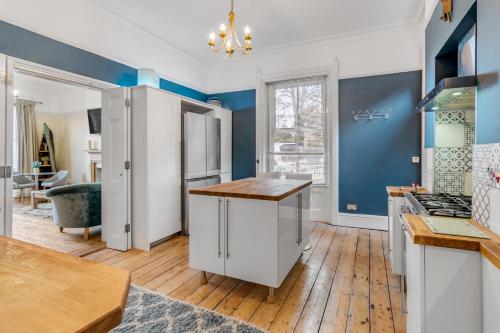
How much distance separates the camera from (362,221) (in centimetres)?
423

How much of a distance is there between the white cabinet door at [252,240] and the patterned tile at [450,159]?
5.62 ft

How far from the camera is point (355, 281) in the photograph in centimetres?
248

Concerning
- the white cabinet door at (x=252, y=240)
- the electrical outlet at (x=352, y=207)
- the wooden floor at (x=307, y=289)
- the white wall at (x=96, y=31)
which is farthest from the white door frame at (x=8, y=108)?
the electrical outlet at (x=352, y=207)

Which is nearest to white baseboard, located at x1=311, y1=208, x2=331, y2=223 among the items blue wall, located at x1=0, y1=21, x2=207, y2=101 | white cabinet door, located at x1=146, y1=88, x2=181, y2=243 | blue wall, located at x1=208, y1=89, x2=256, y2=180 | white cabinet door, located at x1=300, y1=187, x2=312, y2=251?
blue wall, located at x1=208, y1=89, x2=256, y2=180

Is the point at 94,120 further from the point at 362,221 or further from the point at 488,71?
the point at 488,71

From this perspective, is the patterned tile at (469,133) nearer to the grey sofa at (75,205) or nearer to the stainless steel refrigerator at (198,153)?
the stainless steel refrigerator at (198,153)

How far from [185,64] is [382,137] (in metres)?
3.73

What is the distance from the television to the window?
317 centimetres

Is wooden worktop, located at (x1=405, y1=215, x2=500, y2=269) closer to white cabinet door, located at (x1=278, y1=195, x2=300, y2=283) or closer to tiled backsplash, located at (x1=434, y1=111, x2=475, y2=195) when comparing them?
white cabinet door, located at (x1=278, y1=195, x2=300, y2=283)

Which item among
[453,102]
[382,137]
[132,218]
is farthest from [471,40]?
[132,218]

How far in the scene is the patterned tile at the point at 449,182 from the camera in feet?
7.63

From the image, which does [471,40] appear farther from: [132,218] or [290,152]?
[132,218]

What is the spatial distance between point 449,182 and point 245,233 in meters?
1.96

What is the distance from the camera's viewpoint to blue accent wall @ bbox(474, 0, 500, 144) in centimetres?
137
